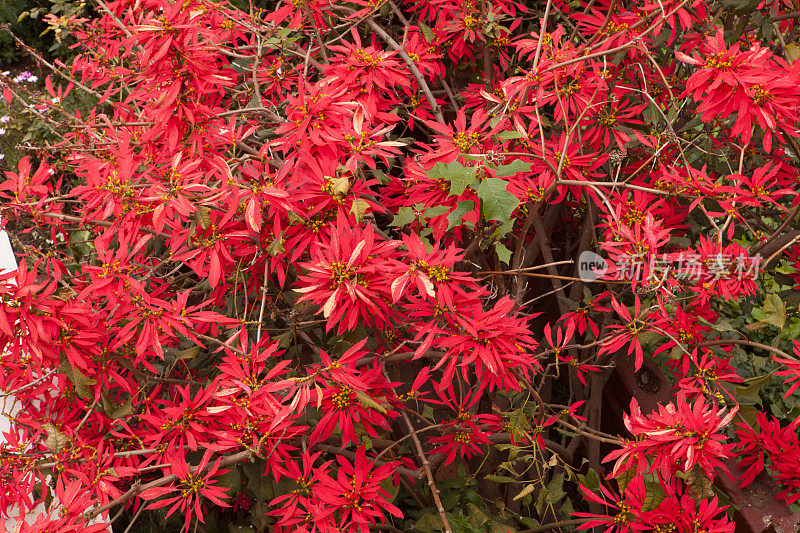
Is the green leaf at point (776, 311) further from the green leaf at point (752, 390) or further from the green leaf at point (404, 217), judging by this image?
the green leaf at point (404, 217)

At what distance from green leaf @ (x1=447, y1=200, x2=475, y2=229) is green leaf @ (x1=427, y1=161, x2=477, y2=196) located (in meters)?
0.04

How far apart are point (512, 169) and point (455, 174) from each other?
0.15 metres

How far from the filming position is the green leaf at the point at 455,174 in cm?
122

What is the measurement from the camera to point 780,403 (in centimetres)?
243

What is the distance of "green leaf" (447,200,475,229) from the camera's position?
1.26 meters

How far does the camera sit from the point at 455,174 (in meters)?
1.23

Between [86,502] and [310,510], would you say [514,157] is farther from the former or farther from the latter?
[86,502]

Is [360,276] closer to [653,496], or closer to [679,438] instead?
[679,438]

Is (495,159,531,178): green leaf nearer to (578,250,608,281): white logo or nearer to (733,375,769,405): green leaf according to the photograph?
(578,250,608,281): white logo

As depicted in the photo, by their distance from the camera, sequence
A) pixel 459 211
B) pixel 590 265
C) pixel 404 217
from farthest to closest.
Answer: pixel 590 265 → pixel 404 217 → pixel 459 211

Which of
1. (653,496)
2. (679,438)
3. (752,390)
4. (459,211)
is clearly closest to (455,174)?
(459,211)

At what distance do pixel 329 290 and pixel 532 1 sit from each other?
1.66 metres

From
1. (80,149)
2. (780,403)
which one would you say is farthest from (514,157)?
(780,403)

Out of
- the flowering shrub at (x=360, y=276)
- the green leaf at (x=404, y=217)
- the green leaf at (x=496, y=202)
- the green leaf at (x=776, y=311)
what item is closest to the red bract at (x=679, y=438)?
the flowering shrub at (x=360, y=276)
